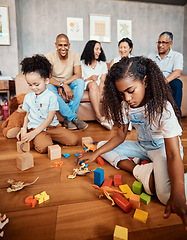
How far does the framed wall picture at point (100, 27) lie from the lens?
369 centimetres

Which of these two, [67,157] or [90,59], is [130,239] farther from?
[90,59]

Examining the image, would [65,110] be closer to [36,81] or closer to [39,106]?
[39,106]

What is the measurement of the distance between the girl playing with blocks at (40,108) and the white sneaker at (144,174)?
26.6 inches

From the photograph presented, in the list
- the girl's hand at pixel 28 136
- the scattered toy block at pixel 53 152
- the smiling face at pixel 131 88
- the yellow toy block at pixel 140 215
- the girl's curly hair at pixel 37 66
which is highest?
the girl's curly hair at pixel 37 66

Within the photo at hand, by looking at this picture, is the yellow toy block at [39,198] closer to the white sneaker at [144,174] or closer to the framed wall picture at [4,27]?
the white sneaker at [144,174]

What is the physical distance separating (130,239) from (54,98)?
1.10 meters

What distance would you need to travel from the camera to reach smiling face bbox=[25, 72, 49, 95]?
1.33 metres

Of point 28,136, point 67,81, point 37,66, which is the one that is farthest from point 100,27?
point 28,136

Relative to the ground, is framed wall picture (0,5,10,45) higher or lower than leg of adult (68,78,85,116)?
higher

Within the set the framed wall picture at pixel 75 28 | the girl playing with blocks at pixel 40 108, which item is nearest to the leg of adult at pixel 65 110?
the girl playing with blocks at pixel 40 108

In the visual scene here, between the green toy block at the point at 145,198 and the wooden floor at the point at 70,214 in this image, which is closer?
the wooden floor at the point at 70,214

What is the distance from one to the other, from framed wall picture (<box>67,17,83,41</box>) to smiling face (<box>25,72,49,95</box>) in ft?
8.48

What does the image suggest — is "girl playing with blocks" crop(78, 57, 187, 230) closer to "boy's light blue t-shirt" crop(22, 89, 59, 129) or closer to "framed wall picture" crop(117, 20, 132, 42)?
"boy's light blue t-shirt" crop(22, 89, 59, 129)

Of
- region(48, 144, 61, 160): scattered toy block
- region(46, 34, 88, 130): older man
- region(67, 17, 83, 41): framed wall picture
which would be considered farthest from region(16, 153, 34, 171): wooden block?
region(67, 17, 83, 41): framed wall picture
